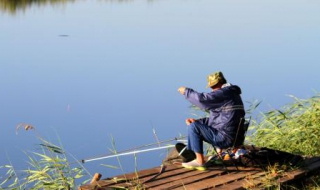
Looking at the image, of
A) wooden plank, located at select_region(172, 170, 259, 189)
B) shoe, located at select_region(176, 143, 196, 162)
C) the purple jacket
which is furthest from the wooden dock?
the purple jacket

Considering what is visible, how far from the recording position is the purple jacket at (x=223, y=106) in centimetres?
632

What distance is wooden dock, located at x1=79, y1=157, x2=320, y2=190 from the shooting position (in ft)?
19.1

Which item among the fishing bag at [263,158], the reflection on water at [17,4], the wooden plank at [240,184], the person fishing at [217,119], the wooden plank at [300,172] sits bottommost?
the reflection on water at [17,4]

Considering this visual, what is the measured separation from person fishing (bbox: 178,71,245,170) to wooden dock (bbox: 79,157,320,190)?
0.68 feet

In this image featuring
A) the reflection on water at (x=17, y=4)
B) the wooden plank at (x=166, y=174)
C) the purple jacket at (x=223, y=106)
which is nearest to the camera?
the wooden plank at (x=166, y=174)

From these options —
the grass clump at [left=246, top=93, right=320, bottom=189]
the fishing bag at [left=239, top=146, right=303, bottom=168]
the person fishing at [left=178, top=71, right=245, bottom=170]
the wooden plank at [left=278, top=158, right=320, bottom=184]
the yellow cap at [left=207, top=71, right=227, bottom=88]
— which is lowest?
the grass clump at [left=246, top=93, right=320, bottom=189]

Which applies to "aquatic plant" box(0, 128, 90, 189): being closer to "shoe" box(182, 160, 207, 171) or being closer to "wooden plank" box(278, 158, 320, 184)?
"shoe" box(182, 160, 207, 171)

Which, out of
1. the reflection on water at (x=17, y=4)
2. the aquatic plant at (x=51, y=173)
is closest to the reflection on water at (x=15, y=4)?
the reflection on water at (x=17, y=4)

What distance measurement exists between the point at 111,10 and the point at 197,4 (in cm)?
386

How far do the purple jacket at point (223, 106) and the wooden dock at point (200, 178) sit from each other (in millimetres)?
346

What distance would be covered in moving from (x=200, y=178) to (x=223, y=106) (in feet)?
2.31

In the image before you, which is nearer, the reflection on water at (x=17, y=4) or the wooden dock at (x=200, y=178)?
the wooden dock at (x=200, y=178)

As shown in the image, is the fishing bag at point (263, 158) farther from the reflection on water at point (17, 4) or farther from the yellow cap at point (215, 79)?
the reflection on water at point (17, 4)

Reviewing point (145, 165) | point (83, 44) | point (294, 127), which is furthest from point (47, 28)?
point (294, 127)
